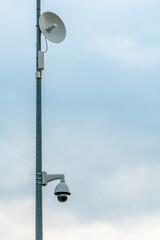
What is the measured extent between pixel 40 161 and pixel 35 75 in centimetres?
179

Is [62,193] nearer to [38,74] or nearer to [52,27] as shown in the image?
[38,74]

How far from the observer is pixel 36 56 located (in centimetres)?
1336

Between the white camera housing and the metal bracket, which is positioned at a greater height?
the metal bracket

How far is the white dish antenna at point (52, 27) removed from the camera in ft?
44.5

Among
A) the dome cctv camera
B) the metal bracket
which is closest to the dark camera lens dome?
the dome cctv camera

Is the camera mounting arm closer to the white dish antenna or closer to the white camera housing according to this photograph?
the white camera housing

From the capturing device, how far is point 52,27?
44.9ft

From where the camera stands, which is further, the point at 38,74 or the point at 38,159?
the point at 38,74

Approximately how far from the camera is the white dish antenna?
13578mm

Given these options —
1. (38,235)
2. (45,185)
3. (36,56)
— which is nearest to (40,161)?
(45,185)

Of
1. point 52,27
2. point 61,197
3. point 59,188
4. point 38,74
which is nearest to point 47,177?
point 59,188

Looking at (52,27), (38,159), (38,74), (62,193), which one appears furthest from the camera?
(52,27)

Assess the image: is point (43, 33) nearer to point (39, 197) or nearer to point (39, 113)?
point (39, 113)

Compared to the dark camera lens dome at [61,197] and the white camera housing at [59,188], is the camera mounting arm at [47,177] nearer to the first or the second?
the white camera housing at [59,188]
